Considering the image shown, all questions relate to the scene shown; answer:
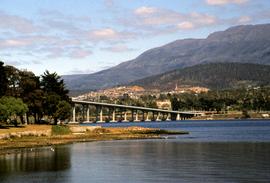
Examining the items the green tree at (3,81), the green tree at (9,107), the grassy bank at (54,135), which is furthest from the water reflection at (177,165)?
the green tree at (3,81)

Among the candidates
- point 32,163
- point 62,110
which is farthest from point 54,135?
point 32,163

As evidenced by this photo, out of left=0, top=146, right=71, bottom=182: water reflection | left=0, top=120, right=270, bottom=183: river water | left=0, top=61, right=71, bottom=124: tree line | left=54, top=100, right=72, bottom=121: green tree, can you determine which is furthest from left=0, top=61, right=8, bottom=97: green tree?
left=0, top=120, right=270, bottom=183: river water

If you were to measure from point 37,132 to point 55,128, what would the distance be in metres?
12.2

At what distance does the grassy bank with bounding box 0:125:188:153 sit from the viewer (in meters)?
89.9

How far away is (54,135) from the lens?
111 meters

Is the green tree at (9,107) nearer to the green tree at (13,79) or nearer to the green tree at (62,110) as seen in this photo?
the green tree at (13,79)

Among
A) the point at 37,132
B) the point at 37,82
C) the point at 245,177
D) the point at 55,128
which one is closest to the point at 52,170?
the point at 245,177

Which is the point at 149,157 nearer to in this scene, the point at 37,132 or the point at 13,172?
the point at 13,172

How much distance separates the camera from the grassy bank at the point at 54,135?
8988cm

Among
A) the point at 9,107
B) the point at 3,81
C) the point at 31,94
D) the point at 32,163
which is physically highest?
the point at 3,81

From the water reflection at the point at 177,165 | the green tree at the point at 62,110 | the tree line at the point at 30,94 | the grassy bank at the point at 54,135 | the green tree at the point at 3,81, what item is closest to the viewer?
the water reflection at the point at 177,165

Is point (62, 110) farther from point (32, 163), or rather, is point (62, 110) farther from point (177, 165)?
point (177, 165)

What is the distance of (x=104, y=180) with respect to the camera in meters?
47.2

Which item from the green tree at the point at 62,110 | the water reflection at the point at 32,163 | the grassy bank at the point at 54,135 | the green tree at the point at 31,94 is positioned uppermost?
the green tree at the point at 31,94
